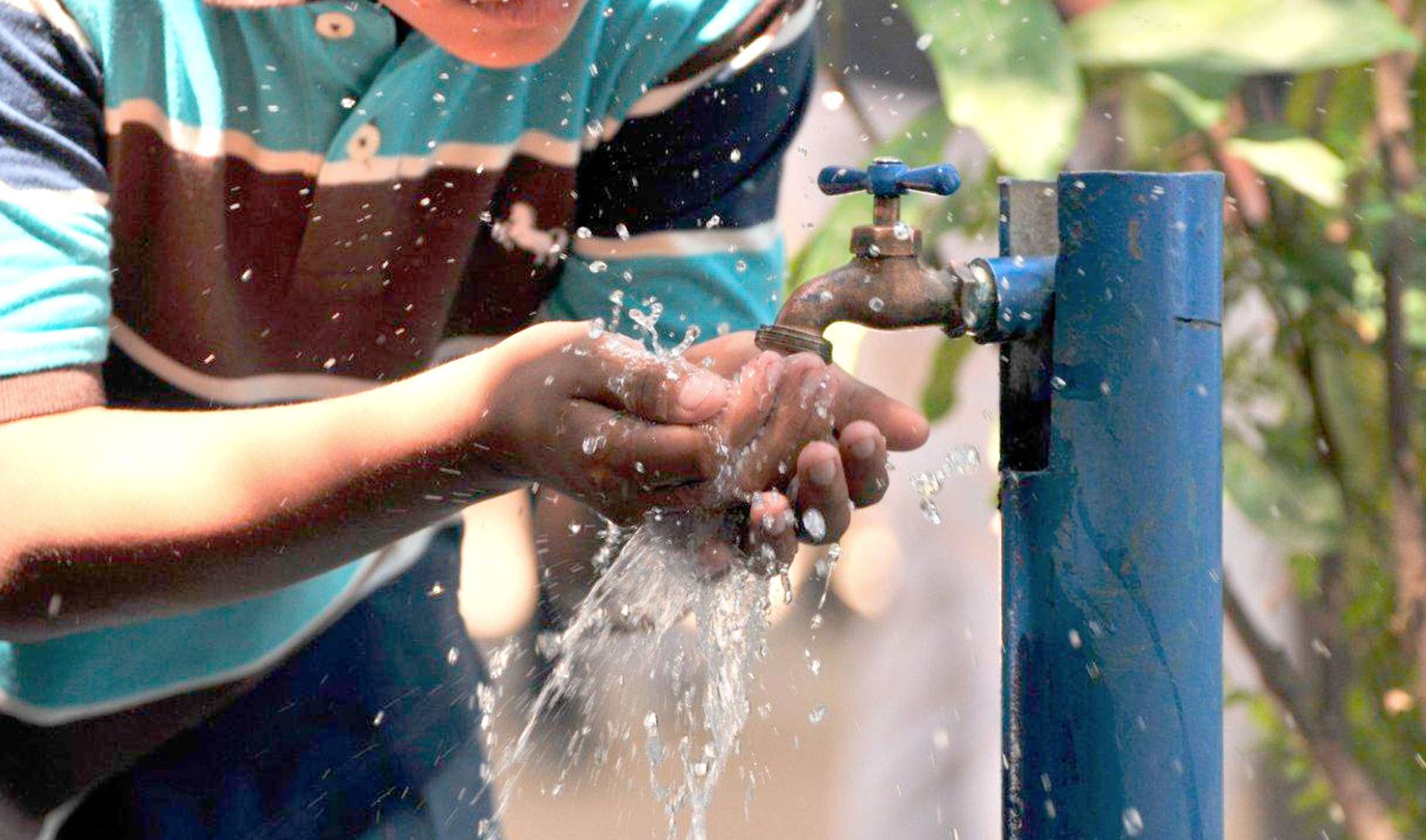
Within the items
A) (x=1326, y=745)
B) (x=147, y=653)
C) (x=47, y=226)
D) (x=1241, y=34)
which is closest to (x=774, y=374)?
(x=47, y=226)

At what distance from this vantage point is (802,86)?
129cm

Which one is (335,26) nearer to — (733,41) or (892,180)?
(733,41)

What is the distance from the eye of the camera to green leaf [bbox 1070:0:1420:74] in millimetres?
1843

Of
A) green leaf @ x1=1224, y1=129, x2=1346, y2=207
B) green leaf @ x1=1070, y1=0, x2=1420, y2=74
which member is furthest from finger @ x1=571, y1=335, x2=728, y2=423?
green leaf @ x1=1224, y1=129, x2=1346, y2=207

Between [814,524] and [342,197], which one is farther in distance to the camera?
[342,197]

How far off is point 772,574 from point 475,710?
51cm

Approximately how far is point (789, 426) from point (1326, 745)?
1693 mm

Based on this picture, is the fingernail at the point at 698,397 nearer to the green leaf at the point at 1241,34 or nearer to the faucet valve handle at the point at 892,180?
the faucet valve handle at the point at 892,180

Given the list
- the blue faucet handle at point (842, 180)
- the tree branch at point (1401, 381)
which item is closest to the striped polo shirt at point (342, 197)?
the blue faucet handle at point (842, 180)

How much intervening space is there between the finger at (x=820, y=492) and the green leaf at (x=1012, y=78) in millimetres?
881

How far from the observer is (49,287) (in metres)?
0.98

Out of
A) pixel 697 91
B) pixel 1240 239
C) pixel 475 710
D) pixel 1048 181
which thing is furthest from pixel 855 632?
pixel 1048 181

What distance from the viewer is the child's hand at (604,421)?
807mm

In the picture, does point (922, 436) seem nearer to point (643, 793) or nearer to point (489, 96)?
point (489, 96)
